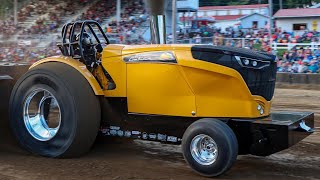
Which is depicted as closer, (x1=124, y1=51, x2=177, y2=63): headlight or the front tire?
the front tire

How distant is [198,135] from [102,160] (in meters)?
1.30

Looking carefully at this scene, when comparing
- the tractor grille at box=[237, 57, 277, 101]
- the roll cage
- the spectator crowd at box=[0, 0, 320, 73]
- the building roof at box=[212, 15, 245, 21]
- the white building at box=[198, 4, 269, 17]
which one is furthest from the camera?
the building roof at box=[212, 15, 245, 21]

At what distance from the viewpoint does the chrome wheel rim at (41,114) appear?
5.24 metres

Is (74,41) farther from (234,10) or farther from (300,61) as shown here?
(234,10)

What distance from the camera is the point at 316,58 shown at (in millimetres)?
15883

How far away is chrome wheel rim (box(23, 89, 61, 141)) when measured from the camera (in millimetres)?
5242

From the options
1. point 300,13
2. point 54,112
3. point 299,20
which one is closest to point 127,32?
point 299,20

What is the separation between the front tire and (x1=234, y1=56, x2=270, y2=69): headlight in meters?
0.60

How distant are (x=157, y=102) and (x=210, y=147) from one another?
0.74 metres

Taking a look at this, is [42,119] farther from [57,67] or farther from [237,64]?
[237,64]

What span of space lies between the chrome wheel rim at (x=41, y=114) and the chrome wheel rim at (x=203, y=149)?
1.59 m

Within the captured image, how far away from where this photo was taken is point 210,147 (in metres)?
4.44

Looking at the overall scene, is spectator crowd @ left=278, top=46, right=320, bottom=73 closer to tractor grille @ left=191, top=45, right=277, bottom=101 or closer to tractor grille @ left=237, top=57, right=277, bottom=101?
tractor grille @ left=237, top=57, right=277, bottom=101

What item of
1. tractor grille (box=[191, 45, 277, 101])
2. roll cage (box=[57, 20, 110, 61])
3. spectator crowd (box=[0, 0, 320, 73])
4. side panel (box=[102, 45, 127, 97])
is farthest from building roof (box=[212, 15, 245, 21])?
tractor grille (box=[191, 45, 277, 101])
